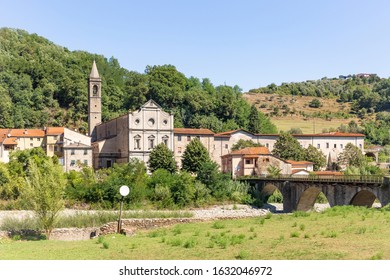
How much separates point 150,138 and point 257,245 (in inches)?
1813

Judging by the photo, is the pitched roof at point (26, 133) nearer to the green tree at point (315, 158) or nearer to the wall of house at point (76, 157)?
the wall of house at point (76, 157)

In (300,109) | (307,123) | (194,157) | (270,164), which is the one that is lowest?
(270,164)

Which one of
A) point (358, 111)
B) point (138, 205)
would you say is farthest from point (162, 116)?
point (358, 111)

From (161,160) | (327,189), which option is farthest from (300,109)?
(327,189)

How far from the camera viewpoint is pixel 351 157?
71562mm

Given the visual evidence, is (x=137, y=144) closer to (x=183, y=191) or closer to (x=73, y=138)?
(x=73, y=138)

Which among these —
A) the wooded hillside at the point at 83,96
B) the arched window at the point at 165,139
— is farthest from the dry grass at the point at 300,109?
the arched window at the point at 165,139

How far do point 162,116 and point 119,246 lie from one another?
46.5 metres

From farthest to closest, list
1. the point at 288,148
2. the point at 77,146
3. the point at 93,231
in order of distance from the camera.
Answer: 1. the point at 288,148
2. the point at 77,146
3. the point at 93,231

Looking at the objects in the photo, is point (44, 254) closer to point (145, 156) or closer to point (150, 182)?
point (150, 182)

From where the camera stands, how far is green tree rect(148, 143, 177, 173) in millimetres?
58531

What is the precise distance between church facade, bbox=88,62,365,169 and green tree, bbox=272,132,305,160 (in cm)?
409

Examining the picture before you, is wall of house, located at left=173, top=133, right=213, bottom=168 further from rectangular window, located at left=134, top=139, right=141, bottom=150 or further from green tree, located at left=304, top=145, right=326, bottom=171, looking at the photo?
green tree, located at left=304, top=145, right=326, bottom=171

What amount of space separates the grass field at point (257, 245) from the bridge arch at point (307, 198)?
69.0 ft
